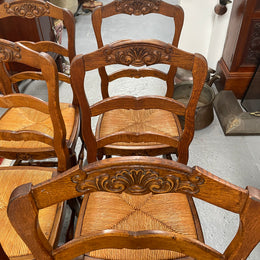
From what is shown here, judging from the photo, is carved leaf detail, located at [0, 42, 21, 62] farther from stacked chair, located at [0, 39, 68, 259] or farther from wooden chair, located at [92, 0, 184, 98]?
wooden chair, located at [92, 0, 184, 98]

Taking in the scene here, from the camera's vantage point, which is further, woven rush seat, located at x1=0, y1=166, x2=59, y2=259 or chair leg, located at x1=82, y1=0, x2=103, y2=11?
chair leg, located at x1=82, y1=0, x2=103, y2=11

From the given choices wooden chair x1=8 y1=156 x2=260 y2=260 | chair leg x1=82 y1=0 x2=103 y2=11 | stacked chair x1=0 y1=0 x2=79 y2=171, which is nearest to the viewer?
wooden chair x1=8 y1=156 x2=260 y2=260

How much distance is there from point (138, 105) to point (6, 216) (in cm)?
60

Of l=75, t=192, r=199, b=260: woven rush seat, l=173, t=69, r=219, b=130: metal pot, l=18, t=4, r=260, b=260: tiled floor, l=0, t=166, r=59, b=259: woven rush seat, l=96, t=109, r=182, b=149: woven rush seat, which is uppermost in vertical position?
l=96, t=109, r=182, b=149: woven rush seat

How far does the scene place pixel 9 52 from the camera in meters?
0.96

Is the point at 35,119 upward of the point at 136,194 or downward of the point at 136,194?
downward

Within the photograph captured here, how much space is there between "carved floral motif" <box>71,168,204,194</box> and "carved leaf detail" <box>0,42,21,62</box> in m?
0.64

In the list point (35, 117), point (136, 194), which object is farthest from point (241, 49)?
point (136, 194)

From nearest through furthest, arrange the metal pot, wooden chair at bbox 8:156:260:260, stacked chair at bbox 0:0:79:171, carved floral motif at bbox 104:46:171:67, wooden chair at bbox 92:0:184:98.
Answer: wooden chair at bbox 8:156:260:260 < carved floral motif at bbox 104:46:171:67 < stacked chair at bbox 0:0:79:171 < wooden chair at bbox 92:0:184:98 < the metal pot

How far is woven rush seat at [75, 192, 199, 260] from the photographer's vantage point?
905 millimetres

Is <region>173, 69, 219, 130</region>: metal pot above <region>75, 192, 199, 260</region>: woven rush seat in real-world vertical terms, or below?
below

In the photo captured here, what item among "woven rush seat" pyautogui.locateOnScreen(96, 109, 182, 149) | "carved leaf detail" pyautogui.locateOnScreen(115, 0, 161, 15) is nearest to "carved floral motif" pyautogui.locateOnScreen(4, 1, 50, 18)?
"carved leaf detail" pyautogui.locateOnScreen(115, 0, 161, 15)

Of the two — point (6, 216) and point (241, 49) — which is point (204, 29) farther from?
point (6, 216)

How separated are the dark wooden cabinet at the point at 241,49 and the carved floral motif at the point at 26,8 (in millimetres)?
1349
